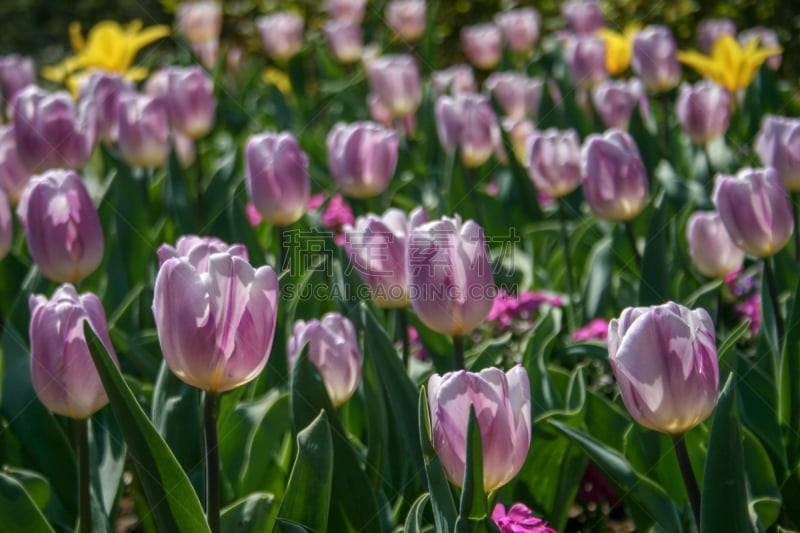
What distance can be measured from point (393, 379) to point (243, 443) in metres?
0.35

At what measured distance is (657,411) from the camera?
3.68ft

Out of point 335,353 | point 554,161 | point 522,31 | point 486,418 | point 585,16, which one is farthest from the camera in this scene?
point 522,31

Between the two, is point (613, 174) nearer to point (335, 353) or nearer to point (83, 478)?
point (335, 353)

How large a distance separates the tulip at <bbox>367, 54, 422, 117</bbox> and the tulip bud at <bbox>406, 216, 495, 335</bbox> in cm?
170

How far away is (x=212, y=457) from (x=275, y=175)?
0.83 meters

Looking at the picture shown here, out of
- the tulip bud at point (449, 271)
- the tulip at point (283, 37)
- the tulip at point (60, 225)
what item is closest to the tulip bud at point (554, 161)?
the tulip bud at point (449, 271)

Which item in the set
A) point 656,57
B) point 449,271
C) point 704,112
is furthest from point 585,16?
point 449,271

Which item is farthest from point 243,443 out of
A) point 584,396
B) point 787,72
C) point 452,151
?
point 787,72

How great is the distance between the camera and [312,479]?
1196 millimetres

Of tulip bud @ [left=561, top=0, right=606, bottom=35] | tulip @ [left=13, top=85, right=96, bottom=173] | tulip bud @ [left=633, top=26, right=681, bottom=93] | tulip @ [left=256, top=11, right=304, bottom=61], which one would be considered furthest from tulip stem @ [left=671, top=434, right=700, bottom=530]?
tulip @ [left=256, top=11, right=304, bottom=61]

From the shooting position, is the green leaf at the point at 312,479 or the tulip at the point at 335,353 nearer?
the green leaf at the point at 312,479

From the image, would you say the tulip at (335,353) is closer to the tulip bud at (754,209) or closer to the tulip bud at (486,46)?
the tulip bud at (754,209)

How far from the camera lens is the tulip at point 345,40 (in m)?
3.75

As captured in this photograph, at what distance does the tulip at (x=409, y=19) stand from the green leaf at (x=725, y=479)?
2.91 m
